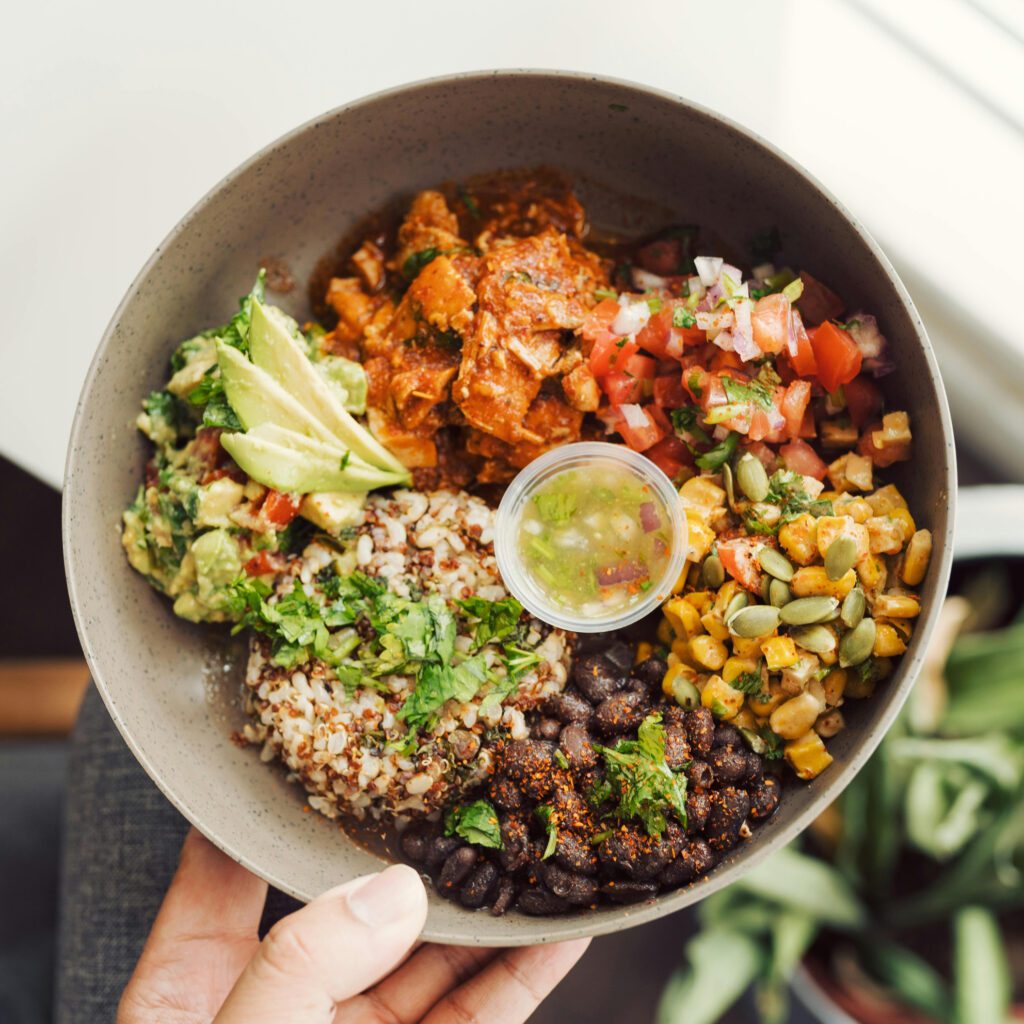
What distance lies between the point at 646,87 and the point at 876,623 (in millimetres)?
1224

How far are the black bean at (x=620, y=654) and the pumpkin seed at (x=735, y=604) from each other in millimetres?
272

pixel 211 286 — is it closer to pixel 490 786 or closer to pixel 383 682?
pixel 383 682

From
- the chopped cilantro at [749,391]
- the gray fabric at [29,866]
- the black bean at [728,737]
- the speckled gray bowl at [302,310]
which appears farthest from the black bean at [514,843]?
the gray fabric at [29,866]

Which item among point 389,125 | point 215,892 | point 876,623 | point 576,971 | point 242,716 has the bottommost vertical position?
point 576,971

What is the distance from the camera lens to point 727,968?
2797 mm

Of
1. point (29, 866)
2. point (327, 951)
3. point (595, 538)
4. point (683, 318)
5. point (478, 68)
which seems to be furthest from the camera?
point (29, 866)

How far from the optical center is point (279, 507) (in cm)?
230

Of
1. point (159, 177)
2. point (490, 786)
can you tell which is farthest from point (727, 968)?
point (159, 177)

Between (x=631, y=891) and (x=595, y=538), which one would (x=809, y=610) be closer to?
(x=595, y=538)

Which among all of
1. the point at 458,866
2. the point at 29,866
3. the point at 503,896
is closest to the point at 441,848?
the point at 458,866

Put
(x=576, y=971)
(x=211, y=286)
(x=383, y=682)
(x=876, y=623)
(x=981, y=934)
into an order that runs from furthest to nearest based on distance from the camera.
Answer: (x=576, y=971) < (x=981, y=934) < (x=211, y=286) < (x=383, y=682) < (x=876, y=623)

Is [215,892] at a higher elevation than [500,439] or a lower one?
lower

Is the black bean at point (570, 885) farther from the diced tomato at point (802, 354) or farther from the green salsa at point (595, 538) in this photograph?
the diced tomato at point (802, 354)

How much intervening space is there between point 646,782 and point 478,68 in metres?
1.75
